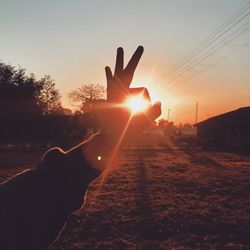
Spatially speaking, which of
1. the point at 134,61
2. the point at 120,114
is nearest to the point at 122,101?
the point at 120,114

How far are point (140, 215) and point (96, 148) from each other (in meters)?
6.41

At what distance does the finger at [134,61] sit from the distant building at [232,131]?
121 ft

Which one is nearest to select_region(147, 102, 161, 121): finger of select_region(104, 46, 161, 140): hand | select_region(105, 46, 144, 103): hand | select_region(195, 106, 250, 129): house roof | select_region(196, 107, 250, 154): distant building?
select_region(104, 46, 161, 140): hand

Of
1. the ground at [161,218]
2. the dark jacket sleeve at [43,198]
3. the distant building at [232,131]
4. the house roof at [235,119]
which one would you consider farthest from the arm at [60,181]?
the house roof at [235,119]

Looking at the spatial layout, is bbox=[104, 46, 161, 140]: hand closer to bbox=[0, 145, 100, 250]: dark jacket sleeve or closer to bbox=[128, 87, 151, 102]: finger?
bbox=[128, 87, 151, 102]: finger

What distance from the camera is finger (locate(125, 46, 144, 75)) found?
1.29 metres

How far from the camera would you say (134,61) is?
1373 millimetres

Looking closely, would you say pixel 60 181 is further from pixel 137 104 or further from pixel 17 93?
pixel 17 93

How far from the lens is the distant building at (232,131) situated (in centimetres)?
3919

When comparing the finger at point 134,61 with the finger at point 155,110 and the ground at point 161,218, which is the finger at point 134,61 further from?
the ground at point 161,218

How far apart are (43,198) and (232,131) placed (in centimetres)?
4388

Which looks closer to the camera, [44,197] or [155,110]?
[155,110]

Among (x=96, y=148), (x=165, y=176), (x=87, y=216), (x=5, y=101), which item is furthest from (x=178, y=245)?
(x=5, y=101)

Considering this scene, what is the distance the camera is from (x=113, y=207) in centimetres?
858
